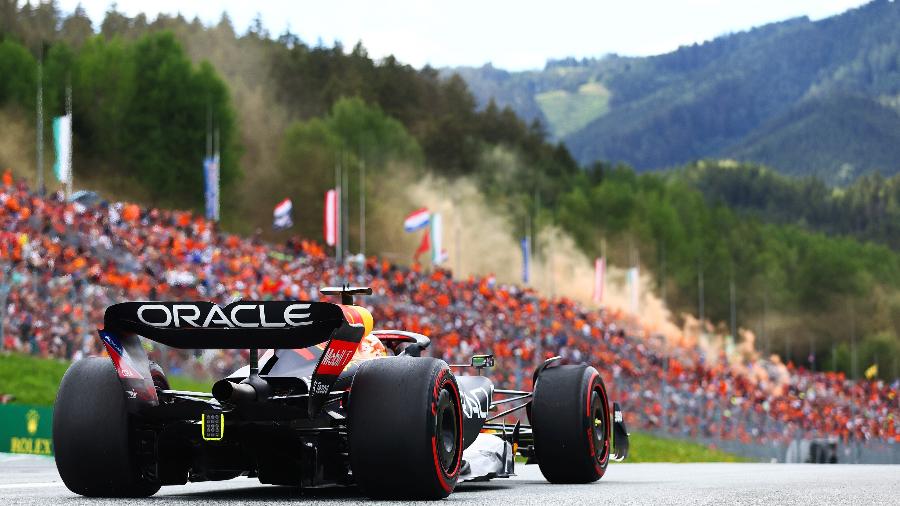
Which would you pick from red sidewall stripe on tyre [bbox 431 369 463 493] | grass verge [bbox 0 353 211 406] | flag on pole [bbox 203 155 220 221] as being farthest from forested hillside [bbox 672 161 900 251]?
red sidewall stripe on tyre [bbox 431 369 463 493]

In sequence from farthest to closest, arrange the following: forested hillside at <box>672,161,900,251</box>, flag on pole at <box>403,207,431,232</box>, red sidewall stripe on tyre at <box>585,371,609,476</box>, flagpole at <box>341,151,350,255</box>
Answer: forested hillside at <box>672,161,900,251</box> → flagpole at <box>341,151,350,255</box> → flag on pole at <box>403,207,431,232</box> → red sidewall stripe on tyre at <box>585,371,609,476</box>

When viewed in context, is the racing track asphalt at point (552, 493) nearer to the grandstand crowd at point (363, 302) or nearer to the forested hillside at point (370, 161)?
the grandstand crowd at point (363, 302)

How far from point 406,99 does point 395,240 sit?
33217mm

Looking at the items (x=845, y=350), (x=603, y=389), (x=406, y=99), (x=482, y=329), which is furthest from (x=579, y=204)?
(x=603, y=389)

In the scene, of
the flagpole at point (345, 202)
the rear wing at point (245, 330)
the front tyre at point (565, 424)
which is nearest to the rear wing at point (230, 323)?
the rear wing at point (245, 330)

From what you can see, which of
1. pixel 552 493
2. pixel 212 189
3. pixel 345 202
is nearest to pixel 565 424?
pixel 552 493

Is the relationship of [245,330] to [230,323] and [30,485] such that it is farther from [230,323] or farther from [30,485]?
[30,485]

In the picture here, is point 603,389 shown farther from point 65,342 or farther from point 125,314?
point 65,342

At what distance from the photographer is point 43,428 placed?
22078mm

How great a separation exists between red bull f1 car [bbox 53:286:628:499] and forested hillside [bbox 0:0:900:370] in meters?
49.1

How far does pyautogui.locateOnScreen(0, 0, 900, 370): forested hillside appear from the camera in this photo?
64.1 m

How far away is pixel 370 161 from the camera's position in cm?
8081

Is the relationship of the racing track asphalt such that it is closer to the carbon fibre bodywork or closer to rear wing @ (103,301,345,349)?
the carbon fibre bodywork

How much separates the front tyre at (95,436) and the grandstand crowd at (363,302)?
12835 millimetres
